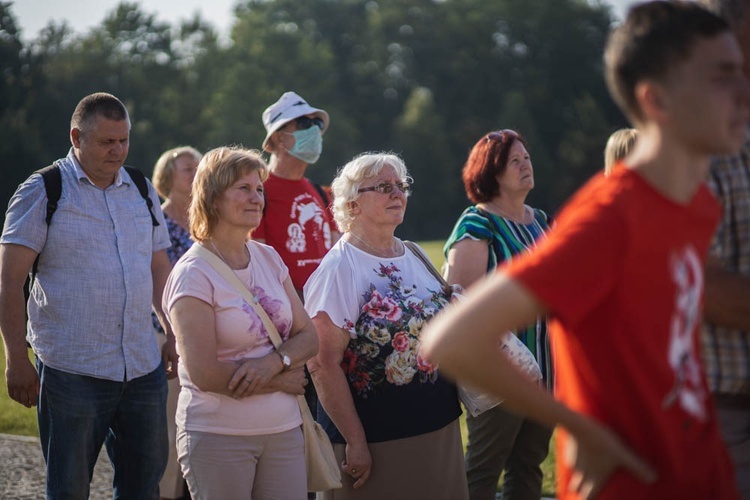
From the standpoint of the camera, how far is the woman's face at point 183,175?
735 centimetres

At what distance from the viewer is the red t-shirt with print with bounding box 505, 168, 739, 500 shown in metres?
2.01

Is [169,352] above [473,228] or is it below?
below

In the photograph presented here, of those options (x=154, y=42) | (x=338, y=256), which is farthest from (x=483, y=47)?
(x=338, y=256)

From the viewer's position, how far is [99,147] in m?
4.88

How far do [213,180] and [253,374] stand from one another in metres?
0.91

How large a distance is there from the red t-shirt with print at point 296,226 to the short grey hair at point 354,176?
50.8 inches

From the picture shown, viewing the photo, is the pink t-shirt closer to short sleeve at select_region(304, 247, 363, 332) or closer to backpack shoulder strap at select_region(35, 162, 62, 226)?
short sleeve at select_region(304, 247, 363, 332)

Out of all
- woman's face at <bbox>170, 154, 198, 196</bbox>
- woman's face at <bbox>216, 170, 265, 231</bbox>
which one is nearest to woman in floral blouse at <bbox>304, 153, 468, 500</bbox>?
woman's face at <bbox>216, 170, 265, 231</bbox>

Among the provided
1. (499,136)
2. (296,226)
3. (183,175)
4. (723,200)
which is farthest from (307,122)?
(723,200)

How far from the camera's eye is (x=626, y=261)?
2.05 metres

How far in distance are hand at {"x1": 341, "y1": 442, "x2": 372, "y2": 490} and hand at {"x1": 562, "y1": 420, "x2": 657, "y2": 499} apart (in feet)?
7.72

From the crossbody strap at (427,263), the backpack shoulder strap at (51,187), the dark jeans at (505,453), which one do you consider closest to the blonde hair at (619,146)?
the crossbody strap at (427,263)

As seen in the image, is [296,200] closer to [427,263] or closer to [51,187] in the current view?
[427,263]

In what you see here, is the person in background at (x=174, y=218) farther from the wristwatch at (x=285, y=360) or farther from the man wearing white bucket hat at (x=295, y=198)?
the wristwatch at (x=285, y=360)
